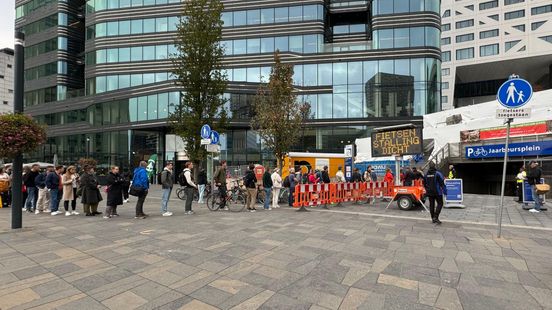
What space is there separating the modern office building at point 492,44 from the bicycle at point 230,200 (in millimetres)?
55024

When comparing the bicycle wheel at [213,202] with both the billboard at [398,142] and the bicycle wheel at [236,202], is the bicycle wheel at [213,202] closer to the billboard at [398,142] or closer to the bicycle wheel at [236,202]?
the bicycle wheel at [236,202]

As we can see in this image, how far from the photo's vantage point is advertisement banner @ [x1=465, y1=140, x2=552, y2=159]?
18.7m

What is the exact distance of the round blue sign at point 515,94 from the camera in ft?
21.9

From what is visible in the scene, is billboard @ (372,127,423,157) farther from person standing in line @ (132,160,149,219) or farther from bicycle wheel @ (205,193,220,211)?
person standing in line @ (132,160,149,219)

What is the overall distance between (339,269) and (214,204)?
25.1ft

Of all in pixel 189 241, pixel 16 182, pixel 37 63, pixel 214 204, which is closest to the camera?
pixel 189 241

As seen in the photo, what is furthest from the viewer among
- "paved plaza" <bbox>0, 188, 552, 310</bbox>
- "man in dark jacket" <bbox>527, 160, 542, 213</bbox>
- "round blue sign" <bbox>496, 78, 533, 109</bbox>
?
"man in dark jacket" <bbox>527, 160, 542, 213</bbox>

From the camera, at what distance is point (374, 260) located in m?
5.43

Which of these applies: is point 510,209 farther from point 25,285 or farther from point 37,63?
point 37,63

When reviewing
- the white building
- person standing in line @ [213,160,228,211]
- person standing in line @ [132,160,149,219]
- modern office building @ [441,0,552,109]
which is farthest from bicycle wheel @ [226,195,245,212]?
the white building

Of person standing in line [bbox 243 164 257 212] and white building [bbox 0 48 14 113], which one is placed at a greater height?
white building [bbox 0 48 14 113]

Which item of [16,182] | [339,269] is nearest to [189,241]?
[339,269]

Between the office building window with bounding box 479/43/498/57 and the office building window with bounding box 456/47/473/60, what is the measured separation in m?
1.52

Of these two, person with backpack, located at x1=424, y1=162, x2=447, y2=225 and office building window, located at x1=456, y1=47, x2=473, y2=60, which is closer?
person with backpack, located at x1=424, y1=162, x2=447, y2=225
